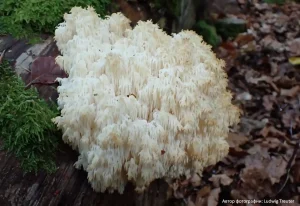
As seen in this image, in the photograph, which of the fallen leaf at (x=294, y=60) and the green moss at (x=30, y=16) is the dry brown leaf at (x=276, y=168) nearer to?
the fallen leaf at (x=294, y=60)

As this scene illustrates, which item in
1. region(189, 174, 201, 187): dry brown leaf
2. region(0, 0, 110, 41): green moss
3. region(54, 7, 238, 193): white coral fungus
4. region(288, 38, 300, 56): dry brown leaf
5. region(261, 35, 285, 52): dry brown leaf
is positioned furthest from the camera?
region(261, 35, 285, 52): dry brown leaf

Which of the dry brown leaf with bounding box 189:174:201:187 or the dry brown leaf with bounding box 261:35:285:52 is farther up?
the dry brown leaf with bounding box 261:35:285:52

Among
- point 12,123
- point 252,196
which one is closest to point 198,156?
point 12,123

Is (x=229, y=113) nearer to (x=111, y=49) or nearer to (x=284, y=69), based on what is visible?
(x=111, y=49)

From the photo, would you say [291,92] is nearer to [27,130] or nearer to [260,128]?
[260,128]

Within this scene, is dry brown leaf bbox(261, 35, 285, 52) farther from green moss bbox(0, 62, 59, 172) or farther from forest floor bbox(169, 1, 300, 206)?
green moss bbox(0, 62, 59, 172)

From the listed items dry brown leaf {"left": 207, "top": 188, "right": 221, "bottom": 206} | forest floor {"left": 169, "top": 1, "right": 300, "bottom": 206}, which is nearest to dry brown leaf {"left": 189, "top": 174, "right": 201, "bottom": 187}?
forest floor {"left": 169, "top": 1, "right": 300, "bottom": 206}

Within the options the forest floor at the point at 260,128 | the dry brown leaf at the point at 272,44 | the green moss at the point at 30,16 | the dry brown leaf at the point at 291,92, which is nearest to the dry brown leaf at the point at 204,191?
the forest floor at the point at 260,128
